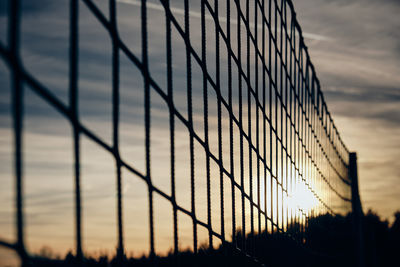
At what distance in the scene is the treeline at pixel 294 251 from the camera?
2332 millimetres

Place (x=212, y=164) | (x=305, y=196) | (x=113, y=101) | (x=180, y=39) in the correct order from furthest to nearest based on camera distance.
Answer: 1. (x=305, y=196)
2. (x=212, y=164)
3. (x=180, y=39)
4. (x=113, y=101)

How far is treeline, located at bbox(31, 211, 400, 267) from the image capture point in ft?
7.65

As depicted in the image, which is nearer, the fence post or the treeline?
the treeline

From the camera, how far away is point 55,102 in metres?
1.42

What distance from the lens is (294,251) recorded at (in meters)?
5.92

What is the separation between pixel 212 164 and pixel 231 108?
19.5 inches

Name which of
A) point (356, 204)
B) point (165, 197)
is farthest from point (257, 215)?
point (356, 204)

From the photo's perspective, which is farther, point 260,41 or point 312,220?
point 312,220

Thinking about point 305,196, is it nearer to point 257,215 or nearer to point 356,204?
point 257,215

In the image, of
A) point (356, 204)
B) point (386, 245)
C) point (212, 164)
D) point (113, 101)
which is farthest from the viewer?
point (386, 245)

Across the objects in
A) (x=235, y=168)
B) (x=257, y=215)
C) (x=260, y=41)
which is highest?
(x=260, y=41)

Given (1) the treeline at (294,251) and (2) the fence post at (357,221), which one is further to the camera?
(2) the fence post at (357,221)

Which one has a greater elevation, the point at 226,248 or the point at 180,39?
the point at 180,39

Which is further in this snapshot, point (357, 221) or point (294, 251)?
point (357, 221)
